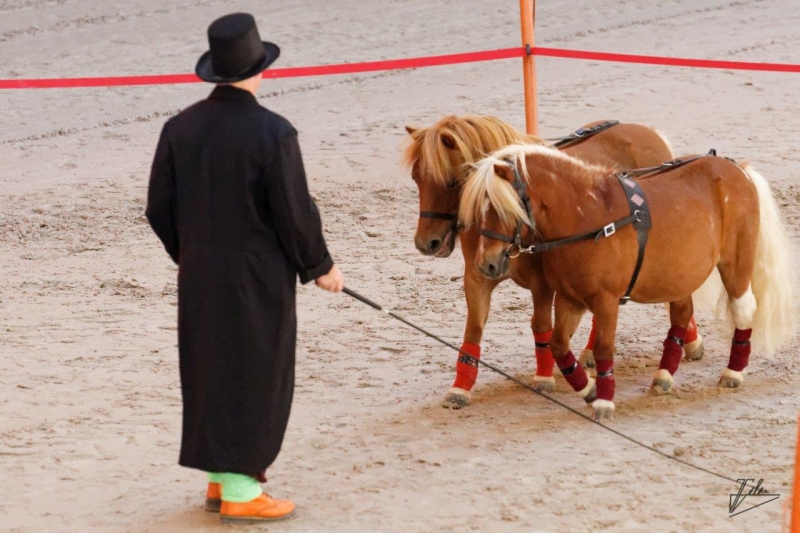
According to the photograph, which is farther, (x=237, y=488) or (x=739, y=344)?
(x=739, y=344)

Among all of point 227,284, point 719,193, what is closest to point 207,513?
point 227,284

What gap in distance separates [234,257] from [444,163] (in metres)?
1.32

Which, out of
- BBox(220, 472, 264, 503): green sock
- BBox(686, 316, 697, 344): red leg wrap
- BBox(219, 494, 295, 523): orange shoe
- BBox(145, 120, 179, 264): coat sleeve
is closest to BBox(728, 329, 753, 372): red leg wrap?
BBox(686, 316, 697, 344): red leg wrap

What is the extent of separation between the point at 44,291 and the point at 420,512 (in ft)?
12.4

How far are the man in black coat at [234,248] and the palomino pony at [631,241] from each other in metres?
0.96

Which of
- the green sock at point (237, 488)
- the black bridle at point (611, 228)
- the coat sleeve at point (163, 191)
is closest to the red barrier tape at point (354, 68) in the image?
the black bridle at point (611, 228)

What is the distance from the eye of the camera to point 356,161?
934cm

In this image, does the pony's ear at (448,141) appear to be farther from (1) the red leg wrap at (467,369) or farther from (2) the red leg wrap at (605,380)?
(2) the red leg wrap at (605,380)

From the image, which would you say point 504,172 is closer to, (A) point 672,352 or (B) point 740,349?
(A) point 672,352

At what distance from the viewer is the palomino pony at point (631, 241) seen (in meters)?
4.46

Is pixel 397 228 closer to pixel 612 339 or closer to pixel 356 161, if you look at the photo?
pixel 356 161

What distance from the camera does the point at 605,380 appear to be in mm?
4809

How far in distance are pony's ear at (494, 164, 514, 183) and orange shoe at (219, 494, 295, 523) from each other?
1546 mm

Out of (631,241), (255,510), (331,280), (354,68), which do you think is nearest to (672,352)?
(631,241)
